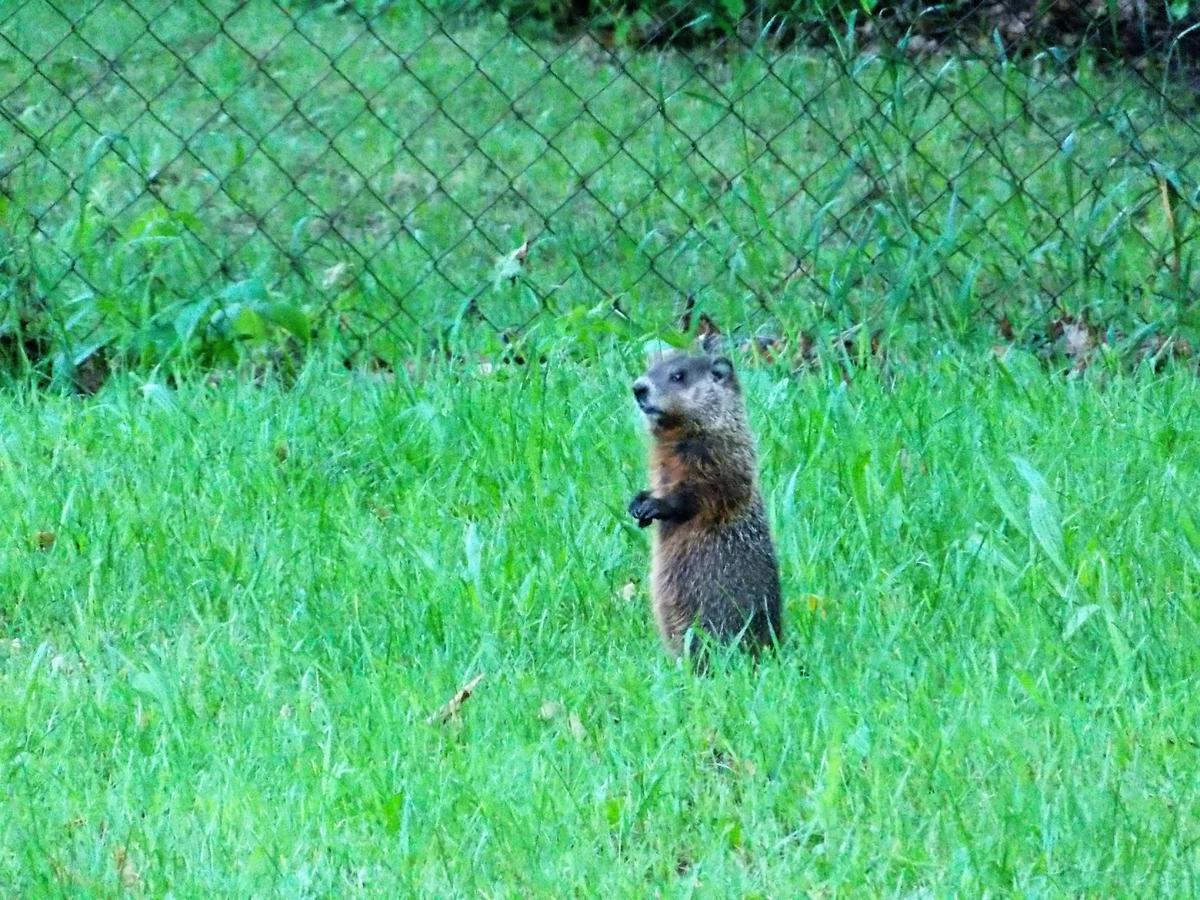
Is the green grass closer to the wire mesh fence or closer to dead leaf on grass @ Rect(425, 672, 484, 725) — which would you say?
dead leaf on grass @ Rect(425, 672, 484, 725)

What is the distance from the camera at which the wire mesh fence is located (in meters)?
5.70

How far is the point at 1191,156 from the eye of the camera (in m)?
5.86

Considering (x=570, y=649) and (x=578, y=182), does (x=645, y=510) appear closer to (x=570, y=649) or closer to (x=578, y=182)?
(x=570, y=649)

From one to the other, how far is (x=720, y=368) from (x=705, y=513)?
1.17 ft

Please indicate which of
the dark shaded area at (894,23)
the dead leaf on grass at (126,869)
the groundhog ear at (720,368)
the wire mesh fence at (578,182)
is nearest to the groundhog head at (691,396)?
the groundhog ear at (720,368)

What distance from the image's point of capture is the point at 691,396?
12.4 ft

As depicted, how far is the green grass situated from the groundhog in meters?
0.13

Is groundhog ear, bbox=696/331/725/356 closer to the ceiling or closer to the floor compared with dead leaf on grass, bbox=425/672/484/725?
closer to the floor

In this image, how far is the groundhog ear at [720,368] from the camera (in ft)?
12.7

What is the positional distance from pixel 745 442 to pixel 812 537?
0.49 metres

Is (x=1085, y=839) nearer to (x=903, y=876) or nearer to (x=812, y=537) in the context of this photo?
(x=903, y=876)

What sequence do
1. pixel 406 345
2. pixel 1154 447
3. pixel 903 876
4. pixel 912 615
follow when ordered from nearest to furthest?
pixel 903 876
pixel 912 615
pixel 1154 447
pixel 406 345

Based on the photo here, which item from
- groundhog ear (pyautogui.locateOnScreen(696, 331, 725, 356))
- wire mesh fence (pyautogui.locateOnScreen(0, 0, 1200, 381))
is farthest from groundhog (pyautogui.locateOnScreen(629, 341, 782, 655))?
wire mesh fence (pyautogui.locateOnScreen(0, 0, 1200, 381))

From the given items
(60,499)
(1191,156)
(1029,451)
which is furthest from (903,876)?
(1191,156)
